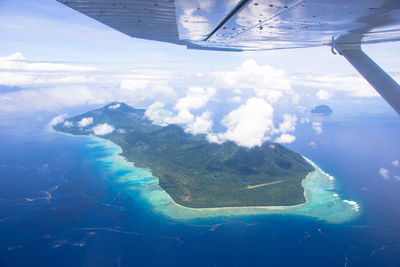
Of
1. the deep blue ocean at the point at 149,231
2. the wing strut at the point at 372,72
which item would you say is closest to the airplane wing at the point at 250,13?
the wing strut at the point at 372,72

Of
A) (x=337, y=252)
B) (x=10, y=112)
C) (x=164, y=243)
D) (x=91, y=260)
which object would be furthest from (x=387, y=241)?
(x=10, y=112)

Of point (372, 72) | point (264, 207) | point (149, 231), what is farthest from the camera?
point (264, 207)

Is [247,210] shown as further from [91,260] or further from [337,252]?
[91,260]

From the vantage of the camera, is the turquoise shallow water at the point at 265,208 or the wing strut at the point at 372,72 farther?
the turquoise shallow water at the point at 265,208

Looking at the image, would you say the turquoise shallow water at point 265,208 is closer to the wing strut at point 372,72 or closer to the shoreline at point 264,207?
the shoreline at point 264,207

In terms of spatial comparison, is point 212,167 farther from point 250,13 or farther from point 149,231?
point 250,13

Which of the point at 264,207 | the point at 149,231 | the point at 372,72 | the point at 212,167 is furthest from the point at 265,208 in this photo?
→ the point at 372,72
